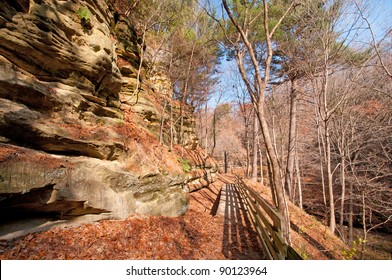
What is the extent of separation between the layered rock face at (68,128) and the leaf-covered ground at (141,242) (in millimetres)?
478

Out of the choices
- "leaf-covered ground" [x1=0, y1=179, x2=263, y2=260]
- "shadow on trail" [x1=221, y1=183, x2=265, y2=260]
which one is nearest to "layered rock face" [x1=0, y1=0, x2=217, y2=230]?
"leaf-covered ground" [x1=0, y1=179, x2=263, y2=260]

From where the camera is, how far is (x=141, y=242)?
14.6ft

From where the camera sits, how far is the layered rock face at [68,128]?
3781 mm

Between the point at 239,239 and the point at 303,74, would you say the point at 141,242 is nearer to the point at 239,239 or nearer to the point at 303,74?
the point at 239,239

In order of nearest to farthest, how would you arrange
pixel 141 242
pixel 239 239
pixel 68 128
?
1. pixel 141 242
2. pixel 68 128
3. pixel 239 239

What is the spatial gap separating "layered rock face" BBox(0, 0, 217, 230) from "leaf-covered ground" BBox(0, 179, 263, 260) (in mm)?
478

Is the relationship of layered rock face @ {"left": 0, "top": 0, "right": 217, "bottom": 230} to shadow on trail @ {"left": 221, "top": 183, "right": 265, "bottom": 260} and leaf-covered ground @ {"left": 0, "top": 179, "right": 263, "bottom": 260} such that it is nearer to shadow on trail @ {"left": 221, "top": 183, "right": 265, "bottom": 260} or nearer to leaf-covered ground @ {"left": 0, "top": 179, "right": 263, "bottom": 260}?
leaf-covered ground @ {"left": 0, "top": 179, "right": 263, "bottom": 260}

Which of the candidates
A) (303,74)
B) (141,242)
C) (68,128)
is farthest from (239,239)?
(303,74)

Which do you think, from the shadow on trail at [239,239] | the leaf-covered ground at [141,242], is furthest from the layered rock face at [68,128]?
the shadow on trail at [239,239]

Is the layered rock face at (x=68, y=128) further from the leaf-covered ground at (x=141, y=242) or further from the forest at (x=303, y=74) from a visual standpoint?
the forest at (x=303, y=74)

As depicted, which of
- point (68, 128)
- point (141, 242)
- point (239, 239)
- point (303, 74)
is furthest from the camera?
point (303, 74)

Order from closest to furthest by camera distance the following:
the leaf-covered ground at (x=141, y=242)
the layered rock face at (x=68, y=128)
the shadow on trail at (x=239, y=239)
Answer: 1. the leaf-covered ground at (x=141, y=242)
2. the layered rock face at (x=68, y=128)
3. the shadow on trail at (x=239, y=239)

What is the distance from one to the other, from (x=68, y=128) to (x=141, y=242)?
365 centimetres

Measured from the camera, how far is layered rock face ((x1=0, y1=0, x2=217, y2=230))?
3781 millimetres
